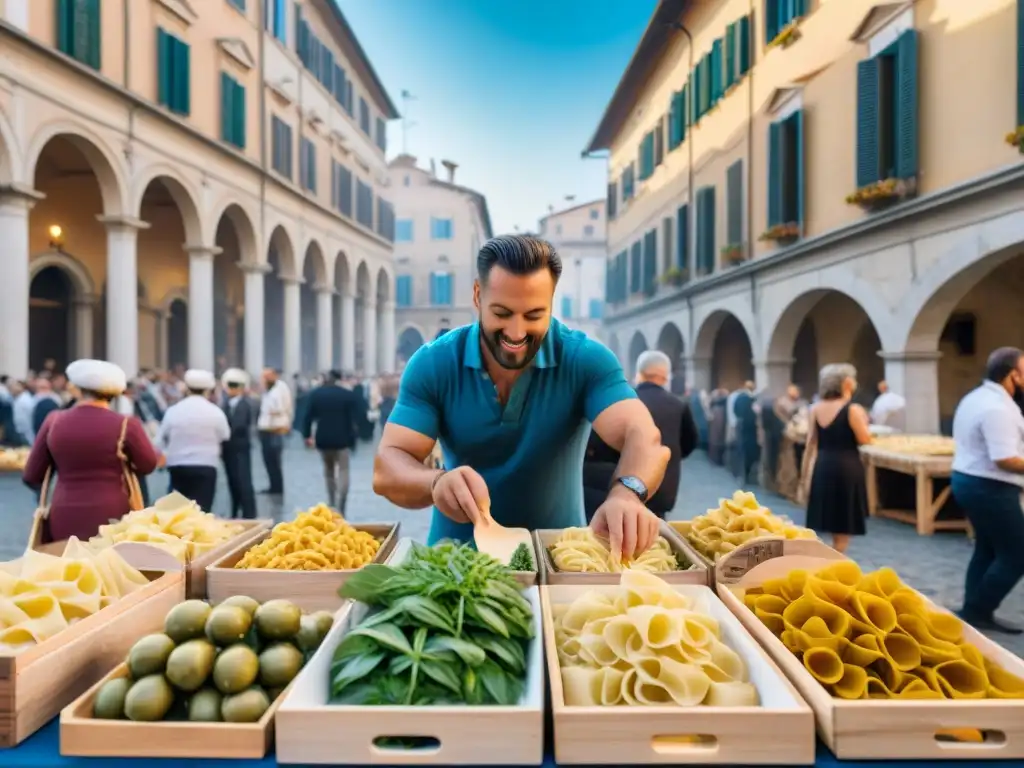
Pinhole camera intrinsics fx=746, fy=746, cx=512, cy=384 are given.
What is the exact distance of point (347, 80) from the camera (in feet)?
91.2

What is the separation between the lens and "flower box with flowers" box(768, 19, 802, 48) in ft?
38.7

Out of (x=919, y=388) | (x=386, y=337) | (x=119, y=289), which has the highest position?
(x=386, y=337)

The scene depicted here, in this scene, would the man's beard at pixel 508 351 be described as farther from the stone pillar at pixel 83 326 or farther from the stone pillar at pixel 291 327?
the stone pillar at pixel 291 327

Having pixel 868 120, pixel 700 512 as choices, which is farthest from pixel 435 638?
pixel 868 120

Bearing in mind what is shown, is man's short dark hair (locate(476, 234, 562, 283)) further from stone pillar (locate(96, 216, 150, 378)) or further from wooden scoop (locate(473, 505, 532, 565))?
stone pillar (locate(96, 216, 150, 378))

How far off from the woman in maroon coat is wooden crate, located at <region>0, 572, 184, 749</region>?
2430mm

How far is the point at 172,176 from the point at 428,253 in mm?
28932

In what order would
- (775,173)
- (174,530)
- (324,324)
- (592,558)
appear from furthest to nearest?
1. (324,324)
2. (775,173)
3. (174,530)
4. (592,558)

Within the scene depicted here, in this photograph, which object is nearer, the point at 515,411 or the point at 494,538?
the point at 494,538

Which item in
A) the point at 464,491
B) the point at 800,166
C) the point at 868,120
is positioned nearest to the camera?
the point at 464,491

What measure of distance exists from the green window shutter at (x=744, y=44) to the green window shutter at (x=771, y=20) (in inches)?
29.9

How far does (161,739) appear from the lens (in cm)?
144

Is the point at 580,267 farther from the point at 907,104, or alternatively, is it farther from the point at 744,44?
the point at 907,104

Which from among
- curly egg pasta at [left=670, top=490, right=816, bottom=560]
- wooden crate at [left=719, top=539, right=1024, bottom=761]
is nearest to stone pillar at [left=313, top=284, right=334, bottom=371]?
curly egg pasta at [left=670, top=490, right=816, bottom=560]
